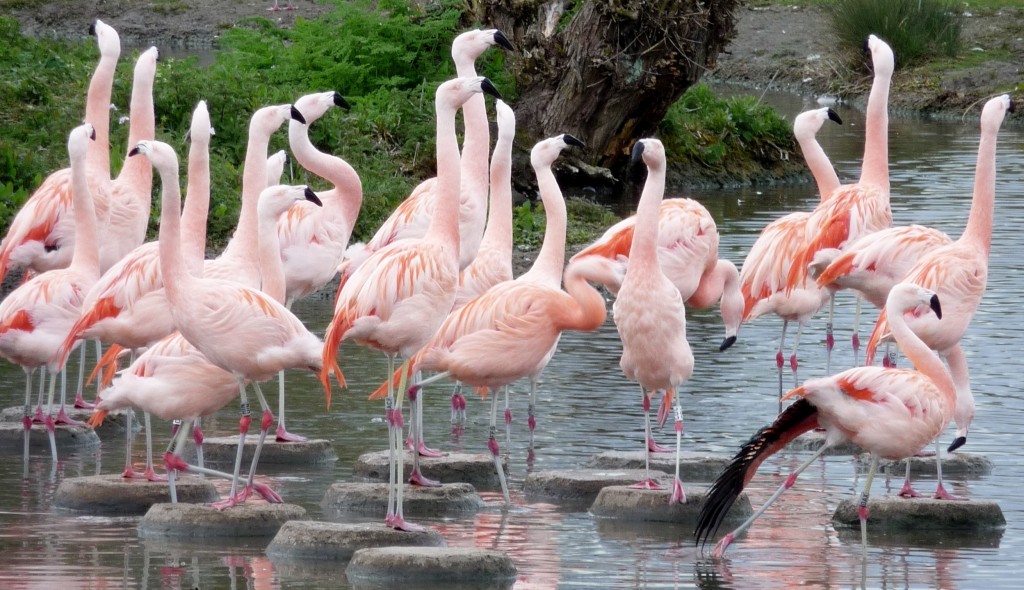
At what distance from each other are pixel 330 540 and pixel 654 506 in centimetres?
155

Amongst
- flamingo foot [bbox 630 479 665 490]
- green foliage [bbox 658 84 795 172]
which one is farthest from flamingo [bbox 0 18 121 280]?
green foliage [bbox 658 84 795 172]

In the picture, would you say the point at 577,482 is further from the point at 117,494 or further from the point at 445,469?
the point at 117,494

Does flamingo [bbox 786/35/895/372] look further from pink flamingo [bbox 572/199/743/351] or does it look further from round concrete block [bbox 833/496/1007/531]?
round concrete block [bbox 833/496/1007/531]

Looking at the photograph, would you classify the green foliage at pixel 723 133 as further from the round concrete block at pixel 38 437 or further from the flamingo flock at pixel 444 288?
the round concrete block at pixel 38 437

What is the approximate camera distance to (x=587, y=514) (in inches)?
281

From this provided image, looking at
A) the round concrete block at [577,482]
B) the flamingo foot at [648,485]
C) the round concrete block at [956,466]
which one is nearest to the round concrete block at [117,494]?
the round concrete block at [577,482]

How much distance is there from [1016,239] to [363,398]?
7.82 metres

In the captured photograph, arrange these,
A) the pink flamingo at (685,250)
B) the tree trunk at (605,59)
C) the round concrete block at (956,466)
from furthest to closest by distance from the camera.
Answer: the tree trunk at (605,59), the pink flamingo at (685,250), the round concrete block at (956,466)

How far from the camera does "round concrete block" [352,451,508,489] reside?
765 centimetres

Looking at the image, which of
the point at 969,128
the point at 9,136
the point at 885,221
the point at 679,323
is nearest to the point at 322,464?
the point at 679,323

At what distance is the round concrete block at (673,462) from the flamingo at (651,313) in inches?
19.8

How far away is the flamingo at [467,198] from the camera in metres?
8.96

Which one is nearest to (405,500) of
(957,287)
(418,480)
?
(418,480)

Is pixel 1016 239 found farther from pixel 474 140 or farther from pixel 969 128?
pixel 969 128
